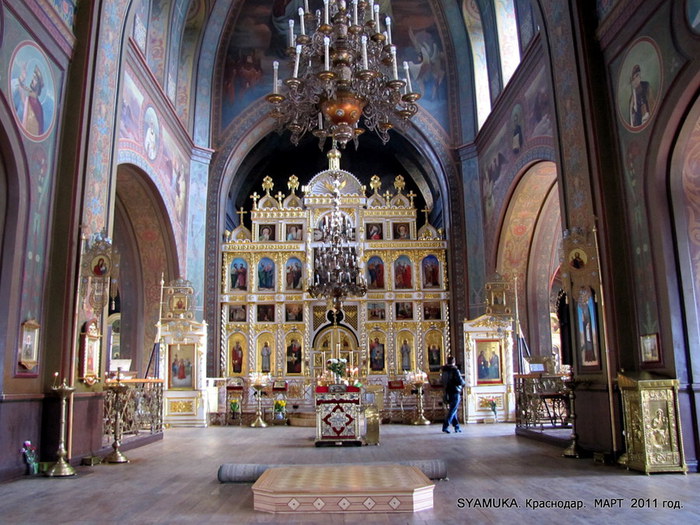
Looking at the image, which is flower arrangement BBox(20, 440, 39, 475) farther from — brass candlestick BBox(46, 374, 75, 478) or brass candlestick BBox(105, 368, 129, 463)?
brass candlestick BBox(105, 368, 129, 463)

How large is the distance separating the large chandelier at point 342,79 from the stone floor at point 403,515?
4943 mm

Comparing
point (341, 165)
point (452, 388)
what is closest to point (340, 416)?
point (452, 388)

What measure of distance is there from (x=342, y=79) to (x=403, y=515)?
6080mm

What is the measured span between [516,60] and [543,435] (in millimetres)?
9190

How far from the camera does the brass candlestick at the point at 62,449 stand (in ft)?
24.4

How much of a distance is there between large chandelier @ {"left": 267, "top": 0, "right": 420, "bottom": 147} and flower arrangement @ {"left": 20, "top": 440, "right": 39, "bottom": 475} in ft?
18.3

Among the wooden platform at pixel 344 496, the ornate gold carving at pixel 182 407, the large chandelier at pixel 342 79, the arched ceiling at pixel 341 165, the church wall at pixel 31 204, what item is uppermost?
the arched ceiling at pixel 341 165

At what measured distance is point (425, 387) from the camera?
A: 17.3 meters

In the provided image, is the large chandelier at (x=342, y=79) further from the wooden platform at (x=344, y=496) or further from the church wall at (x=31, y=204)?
the wooden platform at (x=344, y=496)

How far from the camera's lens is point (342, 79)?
892cm

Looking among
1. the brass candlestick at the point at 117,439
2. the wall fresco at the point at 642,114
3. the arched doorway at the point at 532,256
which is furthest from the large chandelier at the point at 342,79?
the arched doorway at the point at 532,256

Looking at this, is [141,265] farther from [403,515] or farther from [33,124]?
[403,515]

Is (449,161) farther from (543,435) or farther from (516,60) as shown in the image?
(543,435)

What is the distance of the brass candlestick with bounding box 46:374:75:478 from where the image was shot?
7.45 meters
